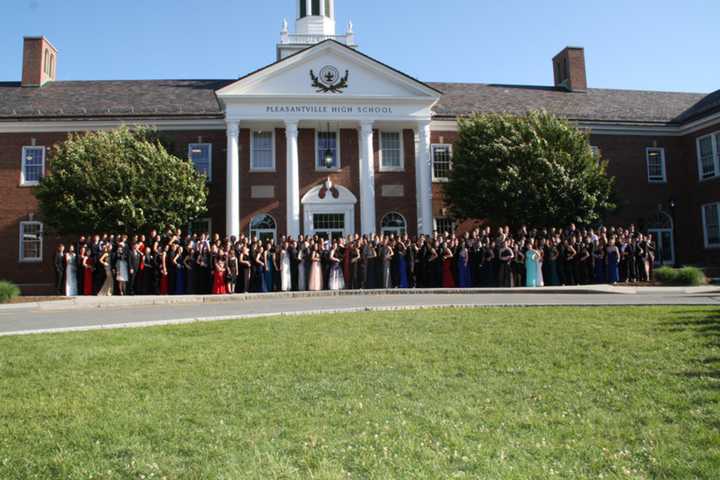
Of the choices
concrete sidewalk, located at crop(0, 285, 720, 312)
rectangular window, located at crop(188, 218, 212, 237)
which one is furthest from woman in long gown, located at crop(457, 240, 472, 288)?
rectangular window, located at crop(188, 218, 212, 237)

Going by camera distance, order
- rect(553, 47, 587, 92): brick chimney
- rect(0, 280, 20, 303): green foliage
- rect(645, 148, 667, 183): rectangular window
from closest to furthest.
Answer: rect(0, 280, 20, 303): green foliage, rect(645, 148, 667, 183): rectangular window, rect(553, 47, 587, 92): brick chimney

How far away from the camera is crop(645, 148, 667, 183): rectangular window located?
102ft

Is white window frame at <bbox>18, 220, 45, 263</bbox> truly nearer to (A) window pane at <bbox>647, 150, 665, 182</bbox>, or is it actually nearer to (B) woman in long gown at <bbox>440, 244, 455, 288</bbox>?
(B) woman in long gown at <bbox>440, 244, 455, 288</bbox>

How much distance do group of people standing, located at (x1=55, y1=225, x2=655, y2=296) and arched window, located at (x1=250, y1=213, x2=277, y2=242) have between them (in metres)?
6.41

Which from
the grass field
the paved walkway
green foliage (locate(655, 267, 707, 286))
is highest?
green foliage (locate(655, 267, 707, 286))

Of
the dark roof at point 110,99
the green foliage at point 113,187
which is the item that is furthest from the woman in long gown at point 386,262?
the dark roof at point 110,99

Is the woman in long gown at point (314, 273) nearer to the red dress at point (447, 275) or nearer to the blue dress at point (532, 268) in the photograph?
the red dress at point (447, 275)

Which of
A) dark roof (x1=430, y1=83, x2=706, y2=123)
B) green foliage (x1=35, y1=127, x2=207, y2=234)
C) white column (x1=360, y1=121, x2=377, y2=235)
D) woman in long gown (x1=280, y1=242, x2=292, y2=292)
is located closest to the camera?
woman in long gown (x1=280, y1=242, x2=292, y2=292)

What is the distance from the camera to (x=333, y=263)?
20016 mm

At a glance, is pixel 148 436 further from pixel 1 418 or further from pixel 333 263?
pixel 333 263

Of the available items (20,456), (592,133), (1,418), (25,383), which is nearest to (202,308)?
(25,383)

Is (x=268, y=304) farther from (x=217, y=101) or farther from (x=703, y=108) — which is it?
(x=703, y=108)

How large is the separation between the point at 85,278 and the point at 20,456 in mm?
16609

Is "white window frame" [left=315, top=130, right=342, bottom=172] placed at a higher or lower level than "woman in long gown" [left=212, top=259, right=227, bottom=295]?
higher
